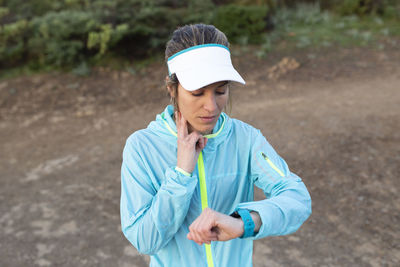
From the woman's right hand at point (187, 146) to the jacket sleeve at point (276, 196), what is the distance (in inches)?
11.1

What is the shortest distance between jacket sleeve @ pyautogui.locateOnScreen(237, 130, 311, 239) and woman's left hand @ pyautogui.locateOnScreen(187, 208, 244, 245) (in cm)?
12

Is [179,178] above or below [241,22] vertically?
above

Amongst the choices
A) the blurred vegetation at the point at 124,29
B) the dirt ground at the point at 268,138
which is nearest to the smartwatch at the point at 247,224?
the dirt ground at the point at 268,138

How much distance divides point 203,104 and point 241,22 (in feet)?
30.3

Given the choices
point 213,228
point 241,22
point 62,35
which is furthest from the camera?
point 241,22

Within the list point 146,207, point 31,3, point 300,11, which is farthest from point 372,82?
point 31,3

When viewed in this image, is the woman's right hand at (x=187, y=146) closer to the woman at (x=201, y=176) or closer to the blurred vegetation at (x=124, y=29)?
the woman at (x=201, y=176)

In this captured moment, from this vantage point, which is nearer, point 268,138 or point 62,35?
point 268,138

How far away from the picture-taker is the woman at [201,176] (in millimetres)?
1645

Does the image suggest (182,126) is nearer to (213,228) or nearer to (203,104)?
(203,104)

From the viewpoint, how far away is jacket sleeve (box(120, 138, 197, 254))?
64.9 inches

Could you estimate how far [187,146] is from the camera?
172 centimetres

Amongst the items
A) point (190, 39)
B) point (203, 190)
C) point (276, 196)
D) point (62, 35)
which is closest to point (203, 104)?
point (190, 39)

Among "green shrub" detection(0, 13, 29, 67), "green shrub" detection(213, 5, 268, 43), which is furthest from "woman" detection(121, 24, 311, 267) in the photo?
"green shrub" detection(0, 13, 29, 67)
